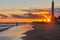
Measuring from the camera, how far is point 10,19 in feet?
17.8

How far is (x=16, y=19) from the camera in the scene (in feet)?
17.8

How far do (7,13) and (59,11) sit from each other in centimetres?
97

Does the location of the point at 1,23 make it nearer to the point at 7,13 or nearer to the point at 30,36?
the point at 7,13

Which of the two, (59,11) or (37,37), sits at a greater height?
(59,11)

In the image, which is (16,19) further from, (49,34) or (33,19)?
(49,34)

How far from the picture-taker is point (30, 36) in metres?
5.40

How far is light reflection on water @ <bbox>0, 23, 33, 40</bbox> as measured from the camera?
5465 mm

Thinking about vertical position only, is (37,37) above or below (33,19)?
below

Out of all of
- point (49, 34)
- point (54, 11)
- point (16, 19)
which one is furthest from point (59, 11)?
point (16, 19)

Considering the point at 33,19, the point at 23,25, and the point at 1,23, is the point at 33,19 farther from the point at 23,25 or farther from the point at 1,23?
the point at 1,23

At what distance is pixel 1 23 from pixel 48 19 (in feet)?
2.92

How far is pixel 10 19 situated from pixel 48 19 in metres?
0.72

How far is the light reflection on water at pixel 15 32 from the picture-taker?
215 inches

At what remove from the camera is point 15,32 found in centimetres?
550
